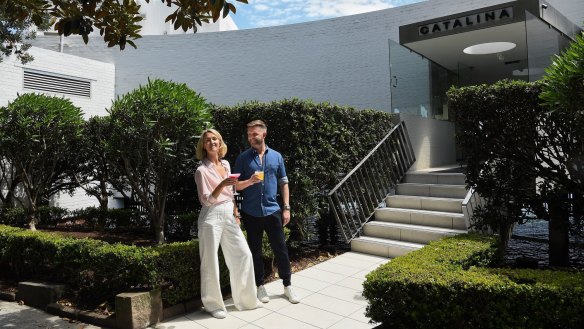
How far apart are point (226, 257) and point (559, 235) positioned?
3.90 meters

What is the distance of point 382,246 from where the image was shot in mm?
5727

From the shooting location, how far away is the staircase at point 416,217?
18.4 ft

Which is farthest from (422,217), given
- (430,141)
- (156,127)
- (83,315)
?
(83,315)

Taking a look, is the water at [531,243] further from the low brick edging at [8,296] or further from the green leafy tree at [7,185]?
the green leafy tree at [7,185]

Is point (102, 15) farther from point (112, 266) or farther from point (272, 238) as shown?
point (272, 238)

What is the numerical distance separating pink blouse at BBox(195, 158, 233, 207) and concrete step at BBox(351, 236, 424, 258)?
271 cm

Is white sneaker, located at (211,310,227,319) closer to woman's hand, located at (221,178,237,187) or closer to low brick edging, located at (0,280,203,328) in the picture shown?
low brick edging, located at (0,280,203,328)

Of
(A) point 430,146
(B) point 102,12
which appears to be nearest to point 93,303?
(B) point 102,12

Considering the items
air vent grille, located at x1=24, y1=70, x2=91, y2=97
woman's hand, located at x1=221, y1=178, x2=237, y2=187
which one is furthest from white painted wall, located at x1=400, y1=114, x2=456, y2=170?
air vent grille, located at x1=24, y1=70, x2=91, y2=97

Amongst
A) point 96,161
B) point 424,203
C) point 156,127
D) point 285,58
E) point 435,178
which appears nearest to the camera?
point 156,127

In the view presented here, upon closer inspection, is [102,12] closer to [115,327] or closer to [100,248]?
[100,248]

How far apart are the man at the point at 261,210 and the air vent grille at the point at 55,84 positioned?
35.2 ft

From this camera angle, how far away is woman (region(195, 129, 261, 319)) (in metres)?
3.79

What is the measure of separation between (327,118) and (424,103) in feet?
13.7
